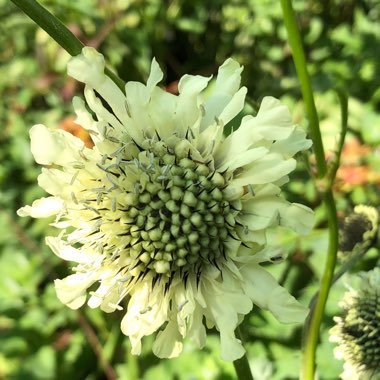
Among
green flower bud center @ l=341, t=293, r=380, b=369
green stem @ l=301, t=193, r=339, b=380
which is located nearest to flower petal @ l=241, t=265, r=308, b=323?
green stem @ l=301, t=193, r=339, b=380

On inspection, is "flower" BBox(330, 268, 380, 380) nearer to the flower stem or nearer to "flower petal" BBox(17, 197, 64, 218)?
the flower stem

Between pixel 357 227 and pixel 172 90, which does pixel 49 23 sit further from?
pixel 172 90

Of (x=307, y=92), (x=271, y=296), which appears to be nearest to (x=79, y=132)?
(x=307, y=92)

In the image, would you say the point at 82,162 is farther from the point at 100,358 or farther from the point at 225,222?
the point at 100,358

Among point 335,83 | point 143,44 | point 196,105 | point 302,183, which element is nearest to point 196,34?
point 143,44

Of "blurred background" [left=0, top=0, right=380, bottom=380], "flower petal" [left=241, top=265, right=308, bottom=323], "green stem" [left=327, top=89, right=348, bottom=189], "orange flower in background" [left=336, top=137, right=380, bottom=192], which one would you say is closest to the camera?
"flower petal" [left=241, top=265, right=308, bottom=323]
